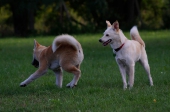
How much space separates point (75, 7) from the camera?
38969mm

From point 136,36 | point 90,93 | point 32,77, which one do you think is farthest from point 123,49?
point 32,77

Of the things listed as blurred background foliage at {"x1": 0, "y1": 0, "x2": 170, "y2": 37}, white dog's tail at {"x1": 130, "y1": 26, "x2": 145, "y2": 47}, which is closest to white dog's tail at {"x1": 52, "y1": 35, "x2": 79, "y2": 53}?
white dog's tail at {"x1": 130, "y1": 26, "x2": 145, "y2": 47}

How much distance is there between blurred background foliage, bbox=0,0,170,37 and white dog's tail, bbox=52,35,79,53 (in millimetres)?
21312

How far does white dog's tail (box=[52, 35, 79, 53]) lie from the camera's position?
9.41m

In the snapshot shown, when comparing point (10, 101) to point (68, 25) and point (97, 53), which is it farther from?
point (68, 25)

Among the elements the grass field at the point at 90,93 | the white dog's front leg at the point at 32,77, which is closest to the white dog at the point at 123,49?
the grass field at the point at 90,93

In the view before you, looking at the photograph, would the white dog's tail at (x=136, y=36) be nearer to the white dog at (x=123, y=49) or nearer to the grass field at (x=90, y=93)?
the white dog at (x=123, y=49)

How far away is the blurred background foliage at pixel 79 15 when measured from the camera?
105 ft

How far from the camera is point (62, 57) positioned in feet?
31.1

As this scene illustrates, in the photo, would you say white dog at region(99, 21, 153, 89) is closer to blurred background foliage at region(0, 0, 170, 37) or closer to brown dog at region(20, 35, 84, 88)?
brown dog at region(20, 35, 84, 88)

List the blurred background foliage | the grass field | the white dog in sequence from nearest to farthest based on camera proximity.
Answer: the grass field
the white dog
the blurred background foliage

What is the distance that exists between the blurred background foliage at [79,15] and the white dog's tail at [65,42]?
21312mm

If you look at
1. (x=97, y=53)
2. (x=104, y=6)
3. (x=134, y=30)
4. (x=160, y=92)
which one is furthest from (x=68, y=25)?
(x=160, y=92)

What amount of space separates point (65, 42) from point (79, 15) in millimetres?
30462
